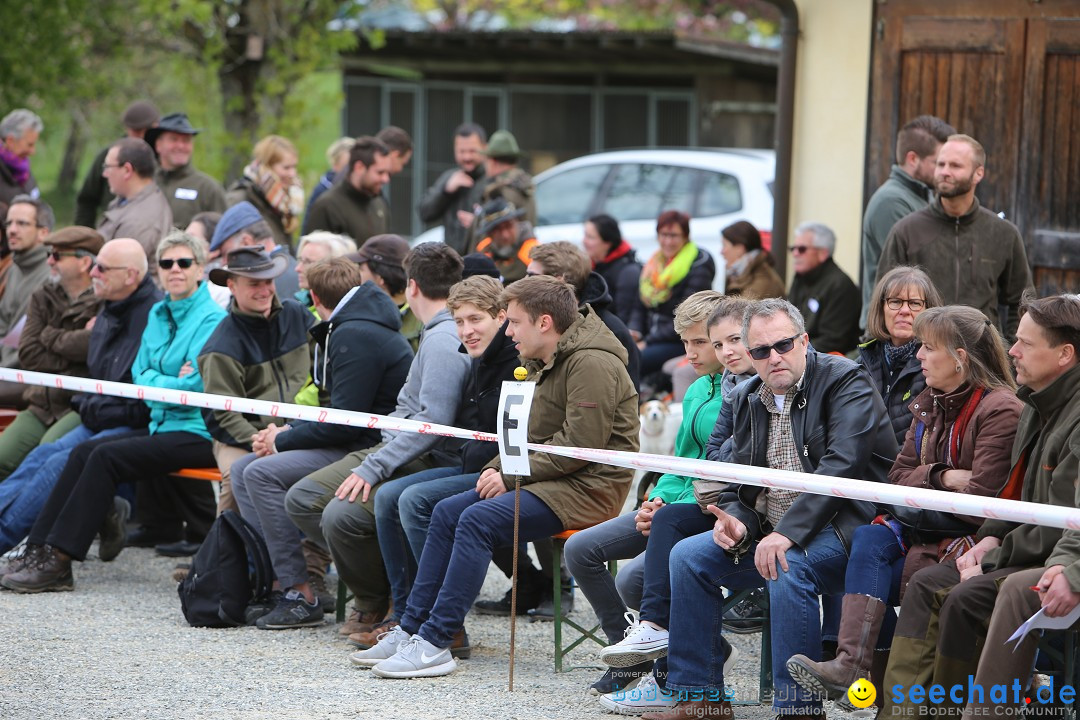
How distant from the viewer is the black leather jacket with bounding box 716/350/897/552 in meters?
Answer: 4.75

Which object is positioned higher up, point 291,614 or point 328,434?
point 328,434

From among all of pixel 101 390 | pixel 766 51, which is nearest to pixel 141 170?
pixel 101 390

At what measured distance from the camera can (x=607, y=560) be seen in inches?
215

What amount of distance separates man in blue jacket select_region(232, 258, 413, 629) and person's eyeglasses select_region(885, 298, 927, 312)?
7.06ft

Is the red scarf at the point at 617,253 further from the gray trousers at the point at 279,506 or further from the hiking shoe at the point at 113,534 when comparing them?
the gray trousers at the point at 279,506

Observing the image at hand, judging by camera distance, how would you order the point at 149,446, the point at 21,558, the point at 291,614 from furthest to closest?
the point at 149,446
the point at 21,558
the point at 291,614

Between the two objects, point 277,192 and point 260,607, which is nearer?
point 260,607

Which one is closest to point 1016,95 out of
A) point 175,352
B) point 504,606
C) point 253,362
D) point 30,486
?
point 504,606

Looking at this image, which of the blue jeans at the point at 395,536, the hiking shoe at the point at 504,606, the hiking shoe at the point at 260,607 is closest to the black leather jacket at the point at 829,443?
the blue jeans at the point at 395,536

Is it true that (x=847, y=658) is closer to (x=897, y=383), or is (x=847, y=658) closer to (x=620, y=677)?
(x=620, y=677)

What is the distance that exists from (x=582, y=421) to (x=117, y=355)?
124 inches

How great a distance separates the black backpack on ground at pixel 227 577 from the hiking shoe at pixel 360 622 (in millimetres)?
503

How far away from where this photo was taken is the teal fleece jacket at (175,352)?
721cm

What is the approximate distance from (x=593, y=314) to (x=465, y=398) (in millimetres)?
710
